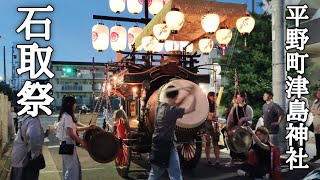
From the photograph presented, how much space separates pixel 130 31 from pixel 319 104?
340 inches

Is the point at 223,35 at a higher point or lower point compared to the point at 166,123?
higher

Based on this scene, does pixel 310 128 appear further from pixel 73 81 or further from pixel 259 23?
pixel 73 81

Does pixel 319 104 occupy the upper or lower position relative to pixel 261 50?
lower

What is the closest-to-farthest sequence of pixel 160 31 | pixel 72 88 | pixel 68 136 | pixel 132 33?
pixel 68 136 < pixel 160 31 < pixel 132 33 < pixel 72 88

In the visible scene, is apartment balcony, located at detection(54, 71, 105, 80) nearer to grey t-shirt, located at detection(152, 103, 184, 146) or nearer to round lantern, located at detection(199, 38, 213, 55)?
round lantern, located at detection(199, 38, 213, 55)

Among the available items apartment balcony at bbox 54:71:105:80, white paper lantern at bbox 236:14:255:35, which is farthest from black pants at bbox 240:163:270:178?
apartment balcony at bbox 54:71:105:80

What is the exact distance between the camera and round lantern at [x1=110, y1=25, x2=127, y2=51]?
12204mm

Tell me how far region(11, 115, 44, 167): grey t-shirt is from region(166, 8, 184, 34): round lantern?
4345mm

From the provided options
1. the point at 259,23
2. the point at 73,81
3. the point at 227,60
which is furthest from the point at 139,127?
the point at 73,81

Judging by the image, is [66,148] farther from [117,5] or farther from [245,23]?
[117,5]

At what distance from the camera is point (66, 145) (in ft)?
16.1

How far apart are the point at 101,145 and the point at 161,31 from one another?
4.37 m

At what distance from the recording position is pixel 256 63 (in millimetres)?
14656

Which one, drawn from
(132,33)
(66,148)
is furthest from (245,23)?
(132,33)
